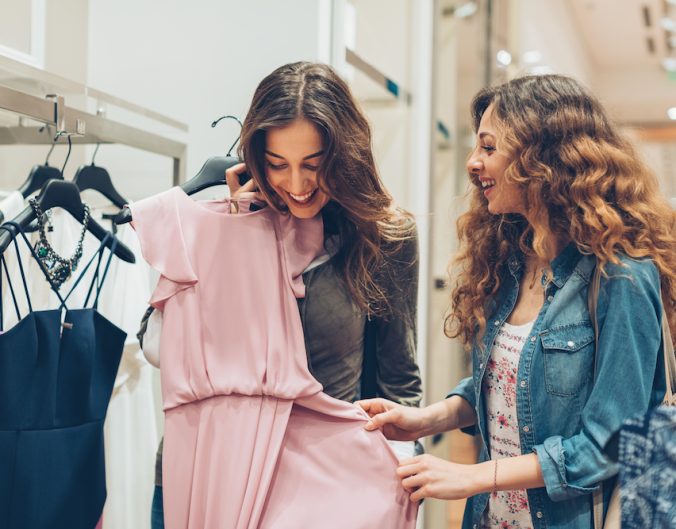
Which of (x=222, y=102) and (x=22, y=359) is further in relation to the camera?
(x=222, y=102)

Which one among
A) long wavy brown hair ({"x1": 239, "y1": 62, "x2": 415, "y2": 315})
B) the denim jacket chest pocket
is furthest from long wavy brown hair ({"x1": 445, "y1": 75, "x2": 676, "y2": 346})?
long wavy brown hair ({"x1": 239, "y1": 62, "x2": 415, "y2": 315})

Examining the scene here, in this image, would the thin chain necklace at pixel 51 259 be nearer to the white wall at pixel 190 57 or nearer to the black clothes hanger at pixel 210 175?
the black clothes hanger at pixel 210 175

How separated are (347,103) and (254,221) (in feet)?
0.83

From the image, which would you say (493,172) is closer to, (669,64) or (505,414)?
(505,414)

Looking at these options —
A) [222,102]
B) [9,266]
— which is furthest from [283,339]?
[222,102]

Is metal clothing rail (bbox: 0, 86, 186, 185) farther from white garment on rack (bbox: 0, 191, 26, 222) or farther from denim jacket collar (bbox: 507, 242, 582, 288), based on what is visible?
denim jacket collar (bbox: 507, 242, 582, 288)

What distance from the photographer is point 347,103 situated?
4.06 ft

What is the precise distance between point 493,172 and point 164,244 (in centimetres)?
56

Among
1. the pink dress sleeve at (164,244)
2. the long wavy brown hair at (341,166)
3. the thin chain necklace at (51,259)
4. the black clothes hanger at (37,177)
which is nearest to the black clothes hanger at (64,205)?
the thin chain necklace at (51,259)

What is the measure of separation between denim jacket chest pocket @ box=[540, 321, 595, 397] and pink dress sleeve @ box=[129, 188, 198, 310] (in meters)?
0.57

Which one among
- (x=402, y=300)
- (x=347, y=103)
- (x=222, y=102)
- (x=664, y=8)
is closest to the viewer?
(x=347, y=103)

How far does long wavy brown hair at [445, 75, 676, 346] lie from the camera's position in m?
1.13

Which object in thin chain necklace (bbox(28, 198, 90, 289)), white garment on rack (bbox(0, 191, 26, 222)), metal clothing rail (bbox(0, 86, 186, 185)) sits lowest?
thin chain necklace (bbox(28, 198, 90, 289))

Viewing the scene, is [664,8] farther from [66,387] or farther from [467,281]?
[66,387]
